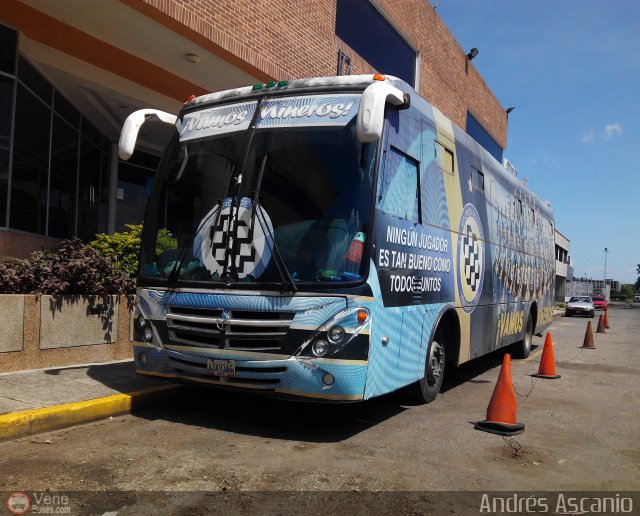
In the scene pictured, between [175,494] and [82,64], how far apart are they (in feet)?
33.2

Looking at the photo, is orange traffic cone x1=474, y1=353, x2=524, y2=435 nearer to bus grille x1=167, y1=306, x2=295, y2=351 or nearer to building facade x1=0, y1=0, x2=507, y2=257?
bus grille x1=167, y1=306, x2=295, y2=351

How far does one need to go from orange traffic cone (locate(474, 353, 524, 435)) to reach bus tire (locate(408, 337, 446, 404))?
2.56 feet

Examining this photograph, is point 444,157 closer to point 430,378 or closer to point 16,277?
point 430,378

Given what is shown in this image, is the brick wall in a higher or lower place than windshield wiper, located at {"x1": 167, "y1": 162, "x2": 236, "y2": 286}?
higher

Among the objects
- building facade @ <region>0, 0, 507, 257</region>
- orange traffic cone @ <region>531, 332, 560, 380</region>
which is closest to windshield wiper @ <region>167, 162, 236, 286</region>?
building facade @ <region>0, 0, 507, 257</region>

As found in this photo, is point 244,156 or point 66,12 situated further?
point 66,12

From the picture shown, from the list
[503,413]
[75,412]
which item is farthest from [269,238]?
[503,413]

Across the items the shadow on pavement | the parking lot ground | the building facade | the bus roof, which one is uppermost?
the building facade

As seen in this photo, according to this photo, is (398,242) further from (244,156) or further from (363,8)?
(363,8)

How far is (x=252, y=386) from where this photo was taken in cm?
541

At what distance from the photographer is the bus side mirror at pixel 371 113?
16.2ft

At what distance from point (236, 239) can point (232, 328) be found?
85 centimetres

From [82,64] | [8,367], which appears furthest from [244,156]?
[82,64]

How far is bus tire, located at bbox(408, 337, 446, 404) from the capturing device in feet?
22.2
